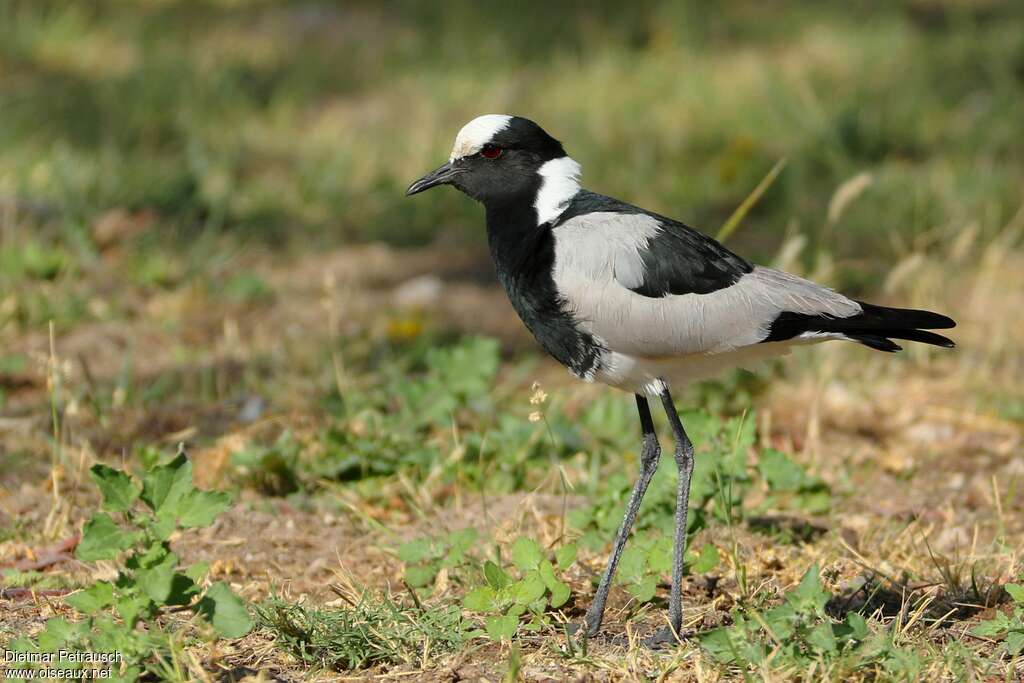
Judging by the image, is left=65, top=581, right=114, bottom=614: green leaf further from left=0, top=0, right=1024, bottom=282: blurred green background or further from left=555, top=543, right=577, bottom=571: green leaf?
left=0, top=0, right=1024, bottom=282: blurred green background

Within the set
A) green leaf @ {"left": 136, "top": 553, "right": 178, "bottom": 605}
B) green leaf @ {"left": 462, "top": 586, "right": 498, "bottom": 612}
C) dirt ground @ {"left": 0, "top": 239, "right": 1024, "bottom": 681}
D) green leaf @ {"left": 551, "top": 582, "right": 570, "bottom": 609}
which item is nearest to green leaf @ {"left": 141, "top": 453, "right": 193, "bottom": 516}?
green leaf @ {"left": 136, "top": 553, "right": 178, "bottom": 605}

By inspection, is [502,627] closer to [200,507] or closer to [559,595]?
[559,595]

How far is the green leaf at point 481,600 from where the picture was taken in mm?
3123

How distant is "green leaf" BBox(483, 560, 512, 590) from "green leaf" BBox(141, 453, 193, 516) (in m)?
0.73

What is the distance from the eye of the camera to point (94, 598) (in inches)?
108

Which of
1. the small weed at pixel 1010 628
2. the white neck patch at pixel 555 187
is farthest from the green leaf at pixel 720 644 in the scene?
the white neck patch at pixel 555 187

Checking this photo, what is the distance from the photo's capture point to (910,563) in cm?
371

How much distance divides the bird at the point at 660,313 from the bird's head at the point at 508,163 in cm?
20

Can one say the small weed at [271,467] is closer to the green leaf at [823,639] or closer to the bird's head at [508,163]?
the bird's head at [508,163]

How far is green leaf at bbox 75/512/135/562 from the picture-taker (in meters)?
2.74

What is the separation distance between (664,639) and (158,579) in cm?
120

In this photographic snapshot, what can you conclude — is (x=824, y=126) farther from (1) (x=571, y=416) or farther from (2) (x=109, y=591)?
(2) (x=109, y=591)

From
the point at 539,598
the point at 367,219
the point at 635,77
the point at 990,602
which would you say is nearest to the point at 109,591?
the point at 539,598

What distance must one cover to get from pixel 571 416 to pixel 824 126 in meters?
3.12
